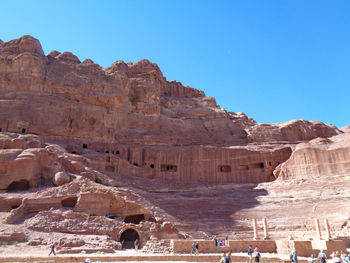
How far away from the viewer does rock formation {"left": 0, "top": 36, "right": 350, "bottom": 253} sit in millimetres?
26531

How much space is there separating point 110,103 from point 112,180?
21.6m

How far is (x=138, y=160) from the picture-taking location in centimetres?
4641

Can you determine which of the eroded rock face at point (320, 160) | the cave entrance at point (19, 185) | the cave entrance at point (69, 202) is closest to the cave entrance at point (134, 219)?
the cave entrance at point (69, 202)

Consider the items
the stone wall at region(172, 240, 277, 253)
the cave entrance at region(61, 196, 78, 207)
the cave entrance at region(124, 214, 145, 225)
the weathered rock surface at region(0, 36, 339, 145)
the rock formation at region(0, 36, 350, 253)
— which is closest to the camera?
the stone wall at region(172, 240, 277, 253)

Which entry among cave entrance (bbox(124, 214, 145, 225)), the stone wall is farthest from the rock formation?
the stone wall

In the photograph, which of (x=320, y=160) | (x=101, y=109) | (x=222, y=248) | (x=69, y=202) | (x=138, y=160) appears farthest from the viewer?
(x=101, y=109)

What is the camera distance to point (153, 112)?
56812mm

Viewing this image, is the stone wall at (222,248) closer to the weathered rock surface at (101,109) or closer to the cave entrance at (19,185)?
the cave entrance at (19,185)

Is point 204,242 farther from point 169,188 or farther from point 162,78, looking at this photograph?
point 162,78

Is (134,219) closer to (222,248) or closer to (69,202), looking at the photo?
(69,202)

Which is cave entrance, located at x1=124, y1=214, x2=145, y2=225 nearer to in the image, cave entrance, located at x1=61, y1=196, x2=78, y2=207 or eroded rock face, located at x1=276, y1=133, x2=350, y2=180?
cave entrance, located at x1=61, y1=196, x2=78, y2=207

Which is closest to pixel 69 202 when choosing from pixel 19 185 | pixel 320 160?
pixel 19 185

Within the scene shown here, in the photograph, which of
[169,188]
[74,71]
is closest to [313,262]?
[169,188]

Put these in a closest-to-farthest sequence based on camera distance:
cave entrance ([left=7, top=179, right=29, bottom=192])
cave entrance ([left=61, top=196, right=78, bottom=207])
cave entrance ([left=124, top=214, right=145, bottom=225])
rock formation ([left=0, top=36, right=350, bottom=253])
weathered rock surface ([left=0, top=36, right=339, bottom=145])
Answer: rock formation ([left=0, top=36, right=350, bottom=253])
cave entrance ([left=61, top=196, right=78, bottom=207])
cave entrance ([left=7, top=179, right=29, bottom=192])
cave entrance ([left=124, top=214, right=145, bottom=225])
weathered rock surface ([left=0, top=36, right=339, bottom=145])
